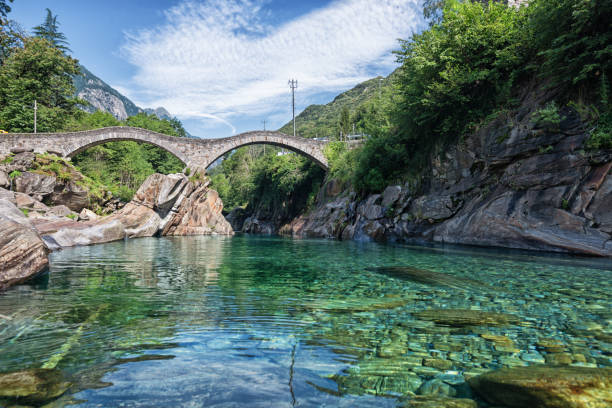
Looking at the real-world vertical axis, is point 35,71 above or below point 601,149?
above

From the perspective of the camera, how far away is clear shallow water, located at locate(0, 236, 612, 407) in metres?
2.04

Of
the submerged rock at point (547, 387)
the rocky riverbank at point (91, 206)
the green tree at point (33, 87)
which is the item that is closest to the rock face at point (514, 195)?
the submerged rock at point (547, 387)

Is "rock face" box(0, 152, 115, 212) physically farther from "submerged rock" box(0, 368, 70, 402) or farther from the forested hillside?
"submerged rock" box(0, 368, 70, 402)

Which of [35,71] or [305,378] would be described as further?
[35,71]

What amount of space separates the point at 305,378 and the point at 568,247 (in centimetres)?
1000

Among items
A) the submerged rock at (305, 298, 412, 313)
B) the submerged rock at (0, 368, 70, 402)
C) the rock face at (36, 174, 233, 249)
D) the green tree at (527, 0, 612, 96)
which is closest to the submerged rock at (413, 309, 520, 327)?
the submerged rock at (305, 298, 412, 313)

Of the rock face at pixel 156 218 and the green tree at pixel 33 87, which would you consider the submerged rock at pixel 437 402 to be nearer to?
the rock face at pixel 156 218

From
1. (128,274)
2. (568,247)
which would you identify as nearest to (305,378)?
(128,274)

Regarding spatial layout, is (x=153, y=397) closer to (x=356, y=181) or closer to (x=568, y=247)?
(x=568, y=247)

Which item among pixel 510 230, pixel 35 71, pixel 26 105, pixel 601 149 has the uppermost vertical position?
pixel 35 71

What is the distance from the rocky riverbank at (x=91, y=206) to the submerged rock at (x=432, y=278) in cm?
655

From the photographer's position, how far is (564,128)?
1085 cm

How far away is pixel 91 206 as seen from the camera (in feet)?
84.7

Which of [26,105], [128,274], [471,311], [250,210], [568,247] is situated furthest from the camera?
[250,210]
